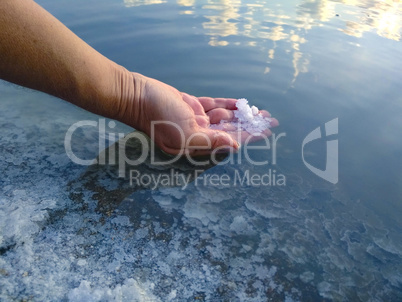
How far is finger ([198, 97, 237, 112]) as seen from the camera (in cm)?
259

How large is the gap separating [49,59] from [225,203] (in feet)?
3.85

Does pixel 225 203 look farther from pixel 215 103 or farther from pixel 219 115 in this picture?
pixel 215 103

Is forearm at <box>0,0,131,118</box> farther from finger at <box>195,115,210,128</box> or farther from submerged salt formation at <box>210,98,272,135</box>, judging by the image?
submerged salt formation at <box>210,98,272,135</box>

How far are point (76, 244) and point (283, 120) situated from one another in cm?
175

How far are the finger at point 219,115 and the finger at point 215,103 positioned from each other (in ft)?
0.20

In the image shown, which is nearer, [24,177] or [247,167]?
[24,177]

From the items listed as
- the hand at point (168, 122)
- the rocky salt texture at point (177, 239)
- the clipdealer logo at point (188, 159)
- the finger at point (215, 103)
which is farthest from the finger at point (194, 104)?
the rocky salt texture at point (177, 239)

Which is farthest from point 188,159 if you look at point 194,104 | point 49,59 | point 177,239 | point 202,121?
point 49,59

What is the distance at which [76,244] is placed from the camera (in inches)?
54.4

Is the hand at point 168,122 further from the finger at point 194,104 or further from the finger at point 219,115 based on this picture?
the finger at point 219,115

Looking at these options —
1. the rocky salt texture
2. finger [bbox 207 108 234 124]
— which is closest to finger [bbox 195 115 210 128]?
finger [bbox 207 108 234 124]

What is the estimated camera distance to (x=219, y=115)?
253cm

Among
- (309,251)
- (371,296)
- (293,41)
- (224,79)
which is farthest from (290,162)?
(293,41)

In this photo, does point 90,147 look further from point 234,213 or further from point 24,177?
point 234,213
